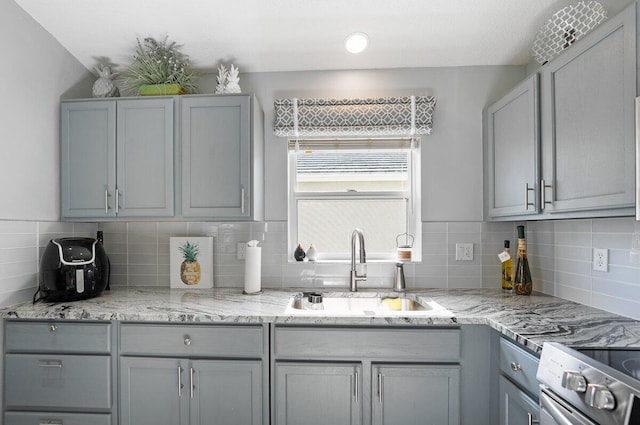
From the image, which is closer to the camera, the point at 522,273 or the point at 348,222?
the point at 522,273

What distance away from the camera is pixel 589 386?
992mm

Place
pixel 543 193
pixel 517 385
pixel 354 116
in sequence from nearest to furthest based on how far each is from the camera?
pixel 517 385, pixel 543 193, pixel 354 116

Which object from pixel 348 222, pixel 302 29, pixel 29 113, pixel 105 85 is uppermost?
pixel 302 29

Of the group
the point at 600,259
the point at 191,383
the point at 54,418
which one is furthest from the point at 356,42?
the point at 54,418

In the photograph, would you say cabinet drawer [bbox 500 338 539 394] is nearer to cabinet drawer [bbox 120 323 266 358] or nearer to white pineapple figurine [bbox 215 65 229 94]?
cabinet drawer [bbox 120 323 266 358]

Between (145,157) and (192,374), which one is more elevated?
(145,157)

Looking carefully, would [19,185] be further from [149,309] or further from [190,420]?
[190,420]

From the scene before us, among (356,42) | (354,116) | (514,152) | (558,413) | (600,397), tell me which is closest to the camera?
(600,397)

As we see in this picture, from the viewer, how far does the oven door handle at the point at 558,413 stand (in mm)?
1046

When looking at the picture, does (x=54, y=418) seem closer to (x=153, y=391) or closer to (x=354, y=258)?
(x=153, y=391)

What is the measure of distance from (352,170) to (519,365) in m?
1.49

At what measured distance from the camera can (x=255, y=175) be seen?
2240mm

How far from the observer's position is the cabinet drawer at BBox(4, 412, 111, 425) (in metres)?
1.86

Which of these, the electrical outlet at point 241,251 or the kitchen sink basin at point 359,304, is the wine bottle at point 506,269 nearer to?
the kitchen sink basin at point 359,304
